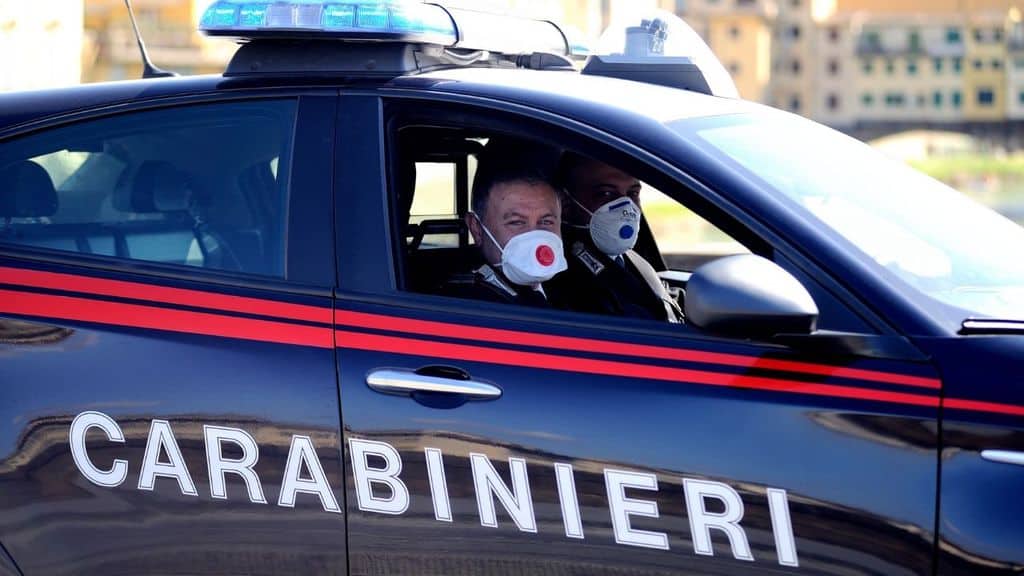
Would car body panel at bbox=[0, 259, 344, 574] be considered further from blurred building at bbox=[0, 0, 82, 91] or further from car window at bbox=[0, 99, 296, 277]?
blurred building at bbox=[0, 0, 82, 91]

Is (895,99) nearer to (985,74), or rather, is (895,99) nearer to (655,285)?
(985,74)

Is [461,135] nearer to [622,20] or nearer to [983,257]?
[622,20]

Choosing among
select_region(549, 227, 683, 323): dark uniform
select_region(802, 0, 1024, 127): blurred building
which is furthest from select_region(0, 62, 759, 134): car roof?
select_region(802, 0, 1024, 127): blurred building

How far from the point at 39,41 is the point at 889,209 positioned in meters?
12.4

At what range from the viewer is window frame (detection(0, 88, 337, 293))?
120 inches

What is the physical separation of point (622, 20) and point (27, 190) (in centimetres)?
158

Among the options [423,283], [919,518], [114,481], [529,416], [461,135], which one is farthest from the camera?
[461,135]

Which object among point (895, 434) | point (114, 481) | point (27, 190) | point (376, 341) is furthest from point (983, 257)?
point (27, 190)

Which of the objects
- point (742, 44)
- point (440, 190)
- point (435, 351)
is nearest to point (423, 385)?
point (435, 351)

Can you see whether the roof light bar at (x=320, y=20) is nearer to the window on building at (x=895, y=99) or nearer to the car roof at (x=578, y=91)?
the car roof at (x=578, y=91)

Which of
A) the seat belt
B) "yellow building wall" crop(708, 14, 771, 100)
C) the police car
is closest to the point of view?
the police car

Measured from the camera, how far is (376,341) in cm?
295

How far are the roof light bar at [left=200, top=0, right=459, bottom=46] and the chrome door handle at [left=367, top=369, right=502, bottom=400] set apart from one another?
0.73 m

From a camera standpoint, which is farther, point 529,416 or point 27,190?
point 27,190
